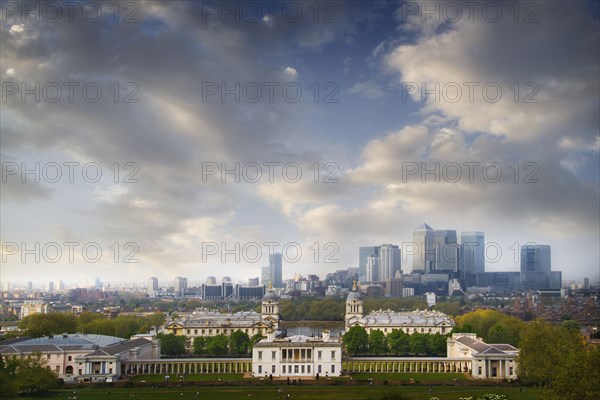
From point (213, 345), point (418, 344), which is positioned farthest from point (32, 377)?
point (418, 344)

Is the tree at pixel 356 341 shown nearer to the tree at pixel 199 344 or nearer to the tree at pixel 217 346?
the tree at pixel 217 346

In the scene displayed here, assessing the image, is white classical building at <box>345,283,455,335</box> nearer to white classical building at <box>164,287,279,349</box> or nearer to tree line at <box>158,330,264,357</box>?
white classical building at <box>164,287,279,349</box>

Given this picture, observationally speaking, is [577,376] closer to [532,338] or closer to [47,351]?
[532,338]

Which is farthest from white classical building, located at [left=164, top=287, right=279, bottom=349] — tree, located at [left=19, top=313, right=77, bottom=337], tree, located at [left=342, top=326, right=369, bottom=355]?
tree, located at [left=342, top=326, right=369, bottom=355]

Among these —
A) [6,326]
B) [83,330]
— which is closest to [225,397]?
[83,330]

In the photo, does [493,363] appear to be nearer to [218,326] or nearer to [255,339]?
[255,339]

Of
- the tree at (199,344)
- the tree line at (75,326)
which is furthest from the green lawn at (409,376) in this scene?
the tree line at (75,326)

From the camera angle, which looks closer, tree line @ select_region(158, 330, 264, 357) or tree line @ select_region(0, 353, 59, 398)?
tree line @ select_region(0, 353, 59, 398)
